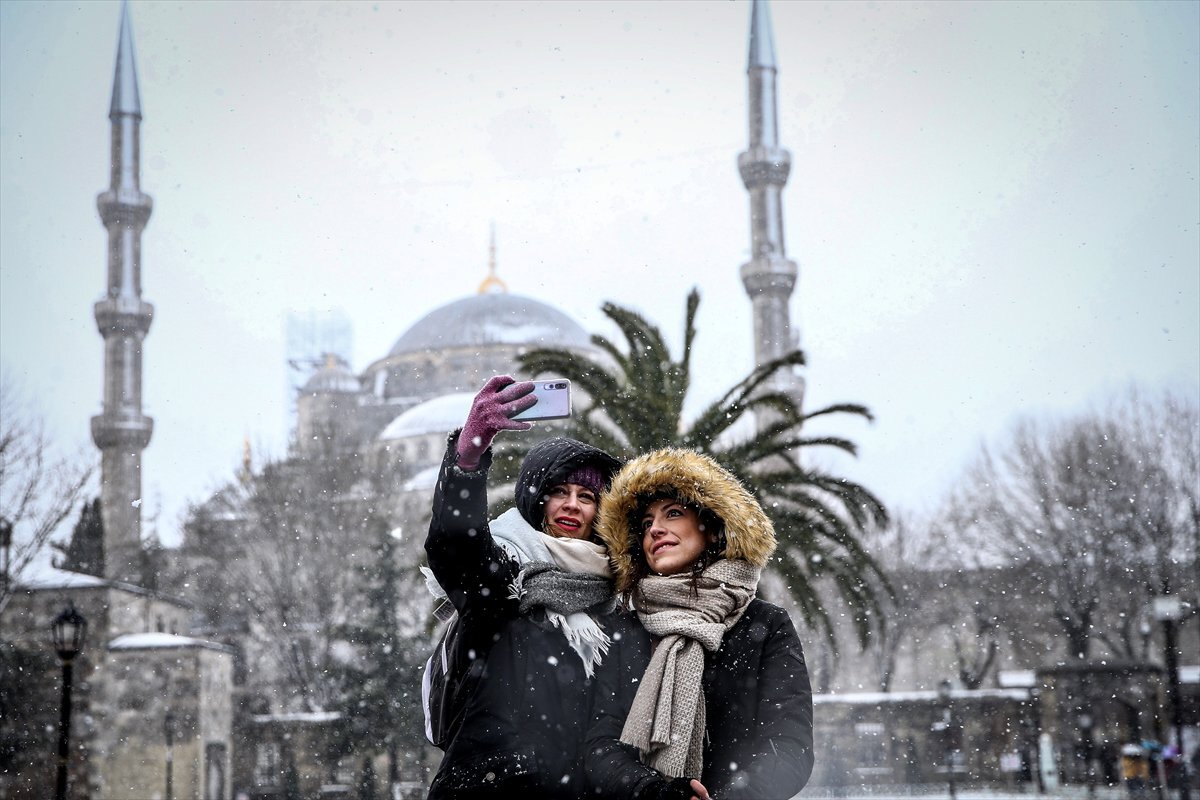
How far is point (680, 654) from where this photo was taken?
9.72 feet

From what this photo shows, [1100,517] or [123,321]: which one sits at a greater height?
[123,321]

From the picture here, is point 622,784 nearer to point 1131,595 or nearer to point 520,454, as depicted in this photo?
point 520,454

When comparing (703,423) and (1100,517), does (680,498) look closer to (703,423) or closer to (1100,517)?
(703,423)

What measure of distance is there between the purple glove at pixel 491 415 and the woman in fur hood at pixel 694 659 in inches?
13.0

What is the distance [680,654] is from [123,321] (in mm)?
39461

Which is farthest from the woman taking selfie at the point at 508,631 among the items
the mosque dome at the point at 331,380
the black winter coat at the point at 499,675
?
the mosque dome at the point at 331,380

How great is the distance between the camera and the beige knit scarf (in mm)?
2879

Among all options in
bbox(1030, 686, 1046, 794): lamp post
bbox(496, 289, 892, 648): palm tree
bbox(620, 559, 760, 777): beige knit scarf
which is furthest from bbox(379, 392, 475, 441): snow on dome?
bbox(620, 559, 760, 777): beige knit scarf

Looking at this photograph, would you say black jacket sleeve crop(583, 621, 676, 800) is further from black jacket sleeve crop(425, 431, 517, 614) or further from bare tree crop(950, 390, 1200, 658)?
bare tree crop(950, 390, 1200, 658)

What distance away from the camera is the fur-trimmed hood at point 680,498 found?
308 cm

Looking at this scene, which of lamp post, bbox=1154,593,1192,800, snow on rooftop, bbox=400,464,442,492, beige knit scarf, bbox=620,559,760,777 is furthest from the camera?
snow on rooftop, bbox=400,464,442,492

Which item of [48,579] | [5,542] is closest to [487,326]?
[48,579]

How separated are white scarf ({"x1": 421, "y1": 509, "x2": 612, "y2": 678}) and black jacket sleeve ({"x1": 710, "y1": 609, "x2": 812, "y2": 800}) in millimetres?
372

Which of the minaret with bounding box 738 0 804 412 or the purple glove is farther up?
the minaret with bounding box 738 0 804 412
